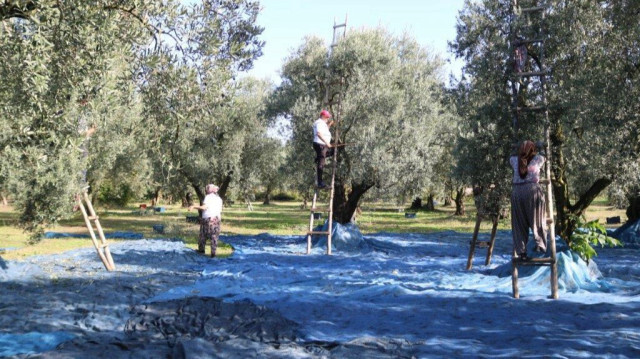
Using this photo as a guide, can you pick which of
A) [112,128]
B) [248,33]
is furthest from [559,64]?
[112,128]

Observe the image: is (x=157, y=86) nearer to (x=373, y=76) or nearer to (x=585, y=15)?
(x=585, y=15)

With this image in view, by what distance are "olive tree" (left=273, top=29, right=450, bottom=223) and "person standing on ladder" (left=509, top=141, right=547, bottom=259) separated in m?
13.3

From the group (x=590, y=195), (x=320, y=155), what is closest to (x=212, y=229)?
(x=320, y=155)

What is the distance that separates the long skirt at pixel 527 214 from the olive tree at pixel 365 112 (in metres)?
13.4

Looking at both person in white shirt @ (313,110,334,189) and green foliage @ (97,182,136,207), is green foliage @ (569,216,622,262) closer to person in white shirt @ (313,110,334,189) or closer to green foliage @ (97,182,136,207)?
person in white shirt @ (313,110,334,189)

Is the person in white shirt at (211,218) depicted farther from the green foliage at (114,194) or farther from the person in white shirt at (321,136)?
the green foliage at (114,194)

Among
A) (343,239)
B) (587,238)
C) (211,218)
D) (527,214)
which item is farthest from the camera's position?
(343,239)

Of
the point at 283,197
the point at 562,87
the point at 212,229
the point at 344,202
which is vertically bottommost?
the point at 212,229

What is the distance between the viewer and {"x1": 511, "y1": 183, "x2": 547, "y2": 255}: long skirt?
9633mm

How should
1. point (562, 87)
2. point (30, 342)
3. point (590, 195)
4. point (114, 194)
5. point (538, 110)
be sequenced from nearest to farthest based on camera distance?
point (30, 342) → point (538, 110) → point (562, 87) → point (590, 195) → point (114, 194)

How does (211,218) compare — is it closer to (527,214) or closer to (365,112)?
(365,112)

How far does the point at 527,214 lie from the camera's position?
32.1 ft

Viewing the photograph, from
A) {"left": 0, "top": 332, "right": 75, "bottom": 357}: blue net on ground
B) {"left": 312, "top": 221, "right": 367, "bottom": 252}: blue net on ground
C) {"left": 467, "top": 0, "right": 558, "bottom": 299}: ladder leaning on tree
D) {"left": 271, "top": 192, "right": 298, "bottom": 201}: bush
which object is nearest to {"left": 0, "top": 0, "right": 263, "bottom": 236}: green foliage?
{"left": 0, "top": 332, "right": 75, "bottom": 357}: blue net on ground

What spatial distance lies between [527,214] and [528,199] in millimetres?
294
